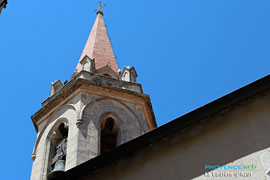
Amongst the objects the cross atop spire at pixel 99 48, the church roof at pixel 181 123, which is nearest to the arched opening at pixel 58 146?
the cross atop spire at pixel 99 48

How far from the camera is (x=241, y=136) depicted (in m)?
6.29

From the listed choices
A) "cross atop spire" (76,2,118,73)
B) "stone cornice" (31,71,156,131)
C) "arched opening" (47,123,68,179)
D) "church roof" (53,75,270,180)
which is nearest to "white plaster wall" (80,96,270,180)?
"church roof" (53,75,270,180)

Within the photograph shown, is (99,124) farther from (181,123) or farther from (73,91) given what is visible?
(181,123)

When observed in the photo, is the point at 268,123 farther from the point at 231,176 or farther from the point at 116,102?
the point at 116,102

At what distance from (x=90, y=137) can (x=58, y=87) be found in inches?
148

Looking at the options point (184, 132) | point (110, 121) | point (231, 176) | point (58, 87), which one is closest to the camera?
point (231, 176)

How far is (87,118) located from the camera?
14742mm

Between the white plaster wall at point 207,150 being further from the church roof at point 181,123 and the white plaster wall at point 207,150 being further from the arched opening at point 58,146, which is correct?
the arched opening at point 58,146

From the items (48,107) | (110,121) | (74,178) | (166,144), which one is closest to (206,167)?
(166,144)

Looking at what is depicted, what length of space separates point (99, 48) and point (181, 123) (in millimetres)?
13182

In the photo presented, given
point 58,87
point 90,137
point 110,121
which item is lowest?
point 90,137

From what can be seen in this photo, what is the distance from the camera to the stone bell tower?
1421 cm

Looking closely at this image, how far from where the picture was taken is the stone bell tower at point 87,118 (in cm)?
1421

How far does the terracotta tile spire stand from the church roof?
11063mm
